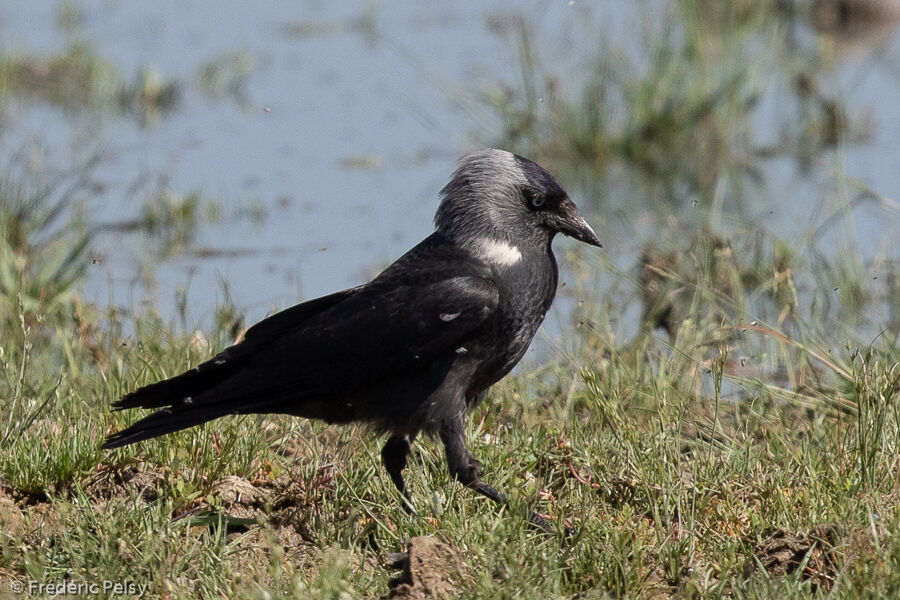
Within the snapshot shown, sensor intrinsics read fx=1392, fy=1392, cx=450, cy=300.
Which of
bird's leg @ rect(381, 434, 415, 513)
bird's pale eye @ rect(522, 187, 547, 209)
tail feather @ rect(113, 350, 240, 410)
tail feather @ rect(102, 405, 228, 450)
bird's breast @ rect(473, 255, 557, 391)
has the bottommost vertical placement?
bird's leg @ rect(381, 434, 415, 513)

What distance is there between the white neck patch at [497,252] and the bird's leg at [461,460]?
1.92 feet

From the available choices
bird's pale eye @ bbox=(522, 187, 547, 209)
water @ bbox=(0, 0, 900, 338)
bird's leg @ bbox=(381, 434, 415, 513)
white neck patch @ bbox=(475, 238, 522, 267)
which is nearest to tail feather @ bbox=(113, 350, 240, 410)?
bird's leg @ bbox=(381, 434, 415, 513)

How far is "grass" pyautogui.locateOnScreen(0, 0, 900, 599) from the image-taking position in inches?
158

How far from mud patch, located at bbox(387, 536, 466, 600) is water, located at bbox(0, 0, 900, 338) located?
257cm

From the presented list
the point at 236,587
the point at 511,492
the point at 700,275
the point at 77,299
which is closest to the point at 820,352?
the point at 700,275

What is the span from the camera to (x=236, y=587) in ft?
12.7

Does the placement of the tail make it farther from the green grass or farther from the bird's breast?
the bird's breast

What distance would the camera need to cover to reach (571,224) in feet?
16.9

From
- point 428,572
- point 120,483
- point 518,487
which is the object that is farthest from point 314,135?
point 428,572

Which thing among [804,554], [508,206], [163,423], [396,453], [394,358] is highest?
[508,206]

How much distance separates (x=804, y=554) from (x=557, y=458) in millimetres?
1217

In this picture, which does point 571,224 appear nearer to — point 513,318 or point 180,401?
point 513,318

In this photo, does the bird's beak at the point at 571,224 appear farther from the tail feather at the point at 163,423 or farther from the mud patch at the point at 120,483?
the mud patch at the point at 120,483

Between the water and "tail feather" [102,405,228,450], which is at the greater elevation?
the water
